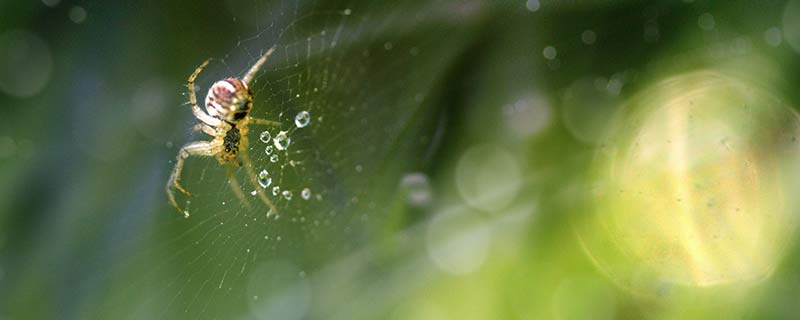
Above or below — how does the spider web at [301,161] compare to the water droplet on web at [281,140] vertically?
below

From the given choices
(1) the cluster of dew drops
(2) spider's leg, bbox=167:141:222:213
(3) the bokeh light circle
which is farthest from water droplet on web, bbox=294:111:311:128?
(3) the bokeh light circle

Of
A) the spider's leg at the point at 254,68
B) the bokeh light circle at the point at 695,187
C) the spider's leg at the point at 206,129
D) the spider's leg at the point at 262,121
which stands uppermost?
the spider's leg at the point at 254,68

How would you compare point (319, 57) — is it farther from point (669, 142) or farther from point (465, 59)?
point (669, 142)

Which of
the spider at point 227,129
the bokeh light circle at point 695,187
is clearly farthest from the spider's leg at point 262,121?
the bokeh light circle at point 695,187

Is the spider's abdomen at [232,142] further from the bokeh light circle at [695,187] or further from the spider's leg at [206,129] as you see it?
the bokeh light circle at [695,187]

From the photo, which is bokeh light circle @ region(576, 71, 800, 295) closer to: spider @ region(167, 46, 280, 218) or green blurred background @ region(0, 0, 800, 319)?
green blurred background @ region(0, 0, 800, 319)

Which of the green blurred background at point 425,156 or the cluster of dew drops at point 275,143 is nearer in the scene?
the cluster of dew drops at point 275,143

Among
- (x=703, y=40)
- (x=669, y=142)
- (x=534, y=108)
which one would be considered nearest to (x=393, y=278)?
(x=534, y=108)
